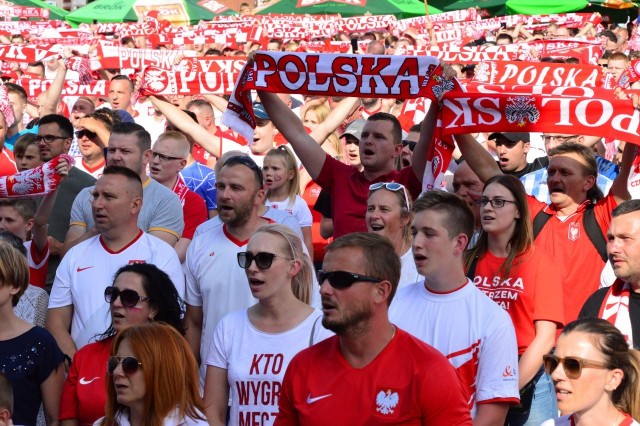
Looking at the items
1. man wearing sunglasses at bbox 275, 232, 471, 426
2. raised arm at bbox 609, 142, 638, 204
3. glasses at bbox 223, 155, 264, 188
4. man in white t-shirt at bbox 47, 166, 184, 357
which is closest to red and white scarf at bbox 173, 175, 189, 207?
glasses at bbox 223, 155, 264, 188

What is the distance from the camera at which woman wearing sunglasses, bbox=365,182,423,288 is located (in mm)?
6109

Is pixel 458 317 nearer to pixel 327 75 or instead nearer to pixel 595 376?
pixel 595 376

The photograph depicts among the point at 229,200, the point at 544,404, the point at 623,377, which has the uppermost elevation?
the point at 229,200

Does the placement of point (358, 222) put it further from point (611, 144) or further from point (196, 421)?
point (611, 144)

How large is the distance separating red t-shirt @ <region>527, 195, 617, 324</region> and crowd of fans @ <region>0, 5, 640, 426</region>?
0.04 feet

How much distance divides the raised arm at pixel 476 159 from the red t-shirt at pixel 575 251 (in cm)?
46

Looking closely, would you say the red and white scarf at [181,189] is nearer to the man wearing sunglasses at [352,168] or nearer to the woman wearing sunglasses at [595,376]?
the man wearing sunglasses at [352,168]

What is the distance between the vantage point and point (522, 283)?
19.0ft

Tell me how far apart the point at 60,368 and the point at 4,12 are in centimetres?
3286

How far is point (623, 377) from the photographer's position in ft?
14.8

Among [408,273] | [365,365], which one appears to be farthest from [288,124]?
[365,365]

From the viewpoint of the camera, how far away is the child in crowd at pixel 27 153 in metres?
8.46

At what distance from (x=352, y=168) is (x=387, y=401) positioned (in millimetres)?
3529

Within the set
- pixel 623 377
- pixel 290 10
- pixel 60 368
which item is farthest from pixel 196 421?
pixel 290 10
